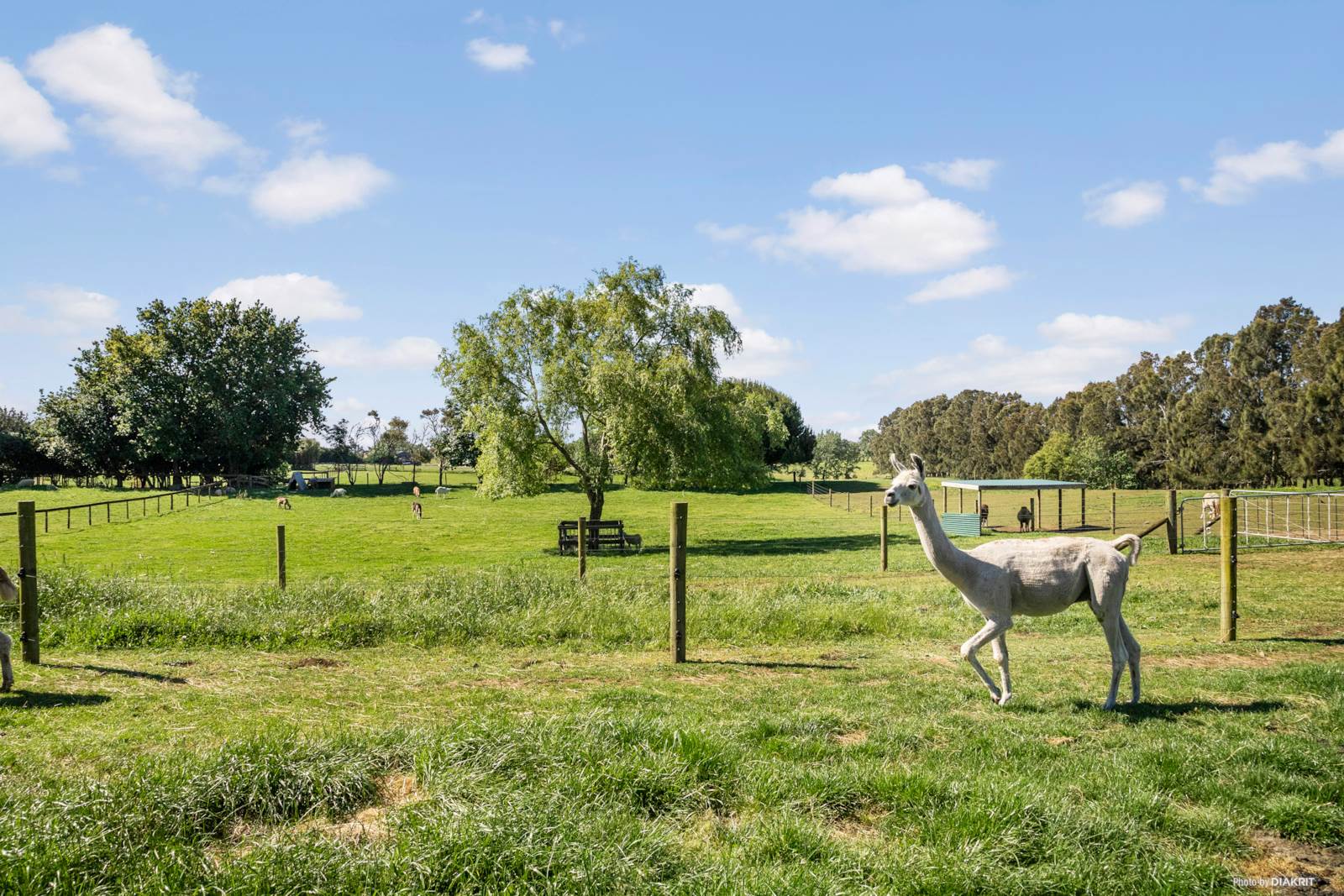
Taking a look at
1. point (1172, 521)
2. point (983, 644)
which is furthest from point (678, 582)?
point (1172, 521)

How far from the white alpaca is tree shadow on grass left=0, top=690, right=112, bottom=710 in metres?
7.93

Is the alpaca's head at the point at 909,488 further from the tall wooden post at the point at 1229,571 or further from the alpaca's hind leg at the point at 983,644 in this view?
the tall wooden post at the point at 1229,571

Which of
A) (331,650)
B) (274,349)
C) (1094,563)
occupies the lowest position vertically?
(331,650)

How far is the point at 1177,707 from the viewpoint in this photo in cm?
722

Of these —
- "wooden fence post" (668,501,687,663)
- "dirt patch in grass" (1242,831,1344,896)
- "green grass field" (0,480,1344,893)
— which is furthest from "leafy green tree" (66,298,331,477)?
"dirt patch in grass" (1242,831,1344,896)

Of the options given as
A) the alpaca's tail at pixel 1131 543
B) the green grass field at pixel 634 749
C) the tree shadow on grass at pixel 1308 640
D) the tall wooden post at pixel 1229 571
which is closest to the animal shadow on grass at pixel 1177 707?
the green grass field at pixel 634 749

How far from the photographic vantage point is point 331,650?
34.1 feet

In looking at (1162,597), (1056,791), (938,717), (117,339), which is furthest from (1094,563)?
(117,339)

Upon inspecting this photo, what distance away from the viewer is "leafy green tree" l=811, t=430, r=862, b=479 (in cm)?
9869

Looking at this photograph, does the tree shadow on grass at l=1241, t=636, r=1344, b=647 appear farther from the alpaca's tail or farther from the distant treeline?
the distant treeline

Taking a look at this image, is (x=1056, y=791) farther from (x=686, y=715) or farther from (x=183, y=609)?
(x=183, y=609)

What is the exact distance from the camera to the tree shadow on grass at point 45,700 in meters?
7.21

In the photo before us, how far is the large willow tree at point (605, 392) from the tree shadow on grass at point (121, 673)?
74.2 ft

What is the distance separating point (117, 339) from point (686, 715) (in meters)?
77.9
